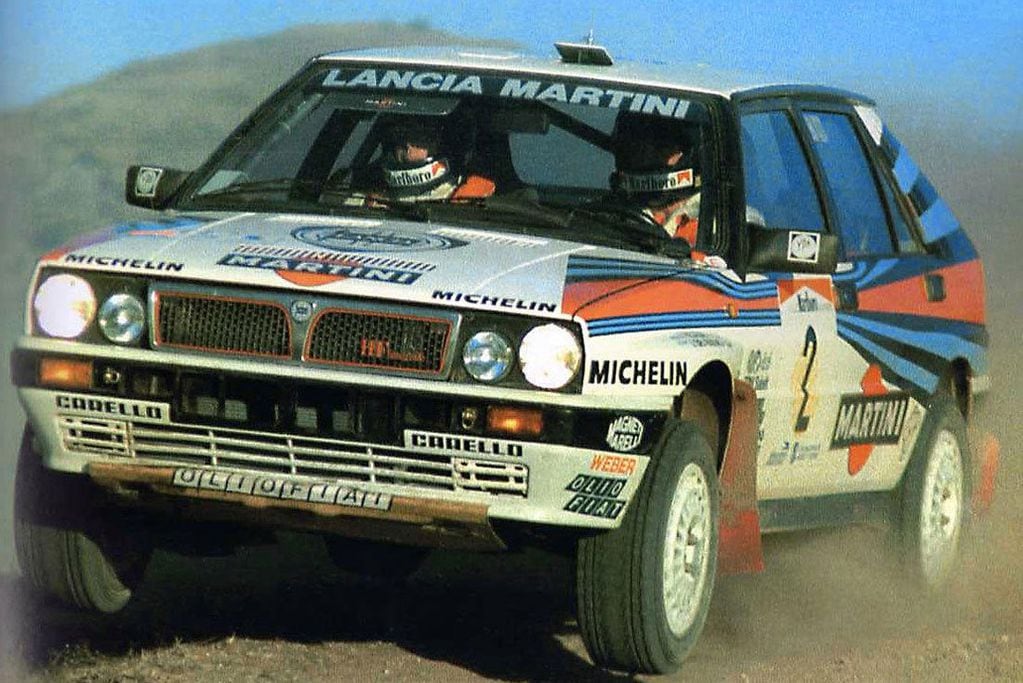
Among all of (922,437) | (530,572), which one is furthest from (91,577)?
Answer: (922,437)

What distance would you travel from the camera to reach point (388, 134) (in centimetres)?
752

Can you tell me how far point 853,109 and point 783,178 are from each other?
3.22 ft

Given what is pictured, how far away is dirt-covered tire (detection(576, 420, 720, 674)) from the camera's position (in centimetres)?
633

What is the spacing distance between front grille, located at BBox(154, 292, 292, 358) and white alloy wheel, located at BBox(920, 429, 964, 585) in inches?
125

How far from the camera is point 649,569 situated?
6.34 meters

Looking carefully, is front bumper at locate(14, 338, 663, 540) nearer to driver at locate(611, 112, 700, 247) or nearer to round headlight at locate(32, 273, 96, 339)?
round headlight at locate(32, 273, 96, 339)

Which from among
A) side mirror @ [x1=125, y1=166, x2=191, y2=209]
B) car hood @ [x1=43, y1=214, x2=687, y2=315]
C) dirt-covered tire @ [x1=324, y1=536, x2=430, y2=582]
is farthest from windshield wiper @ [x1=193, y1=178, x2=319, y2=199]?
dirt-covered tire @ [x1=324, y1=536, x2=430, y2=582]

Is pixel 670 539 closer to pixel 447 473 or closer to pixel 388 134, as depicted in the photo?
pixel 447 473

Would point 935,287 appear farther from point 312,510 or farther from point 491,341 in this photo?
point 312,510

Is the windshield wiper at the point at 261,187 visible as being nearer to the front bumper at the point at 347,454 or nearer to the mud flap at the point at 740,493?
the front bumper at the point at 347,454

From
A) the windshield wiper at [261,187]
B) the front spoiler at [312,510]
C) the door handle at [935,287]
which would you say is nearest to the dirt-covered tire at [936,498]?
the door handle at [935,287]

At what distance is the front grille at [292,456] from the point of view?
6180 millimetres

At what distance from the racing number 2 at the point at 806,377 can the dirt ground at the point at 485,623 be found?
70cm

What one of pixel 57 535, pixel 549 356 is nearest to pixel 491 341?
pixel 549 356
